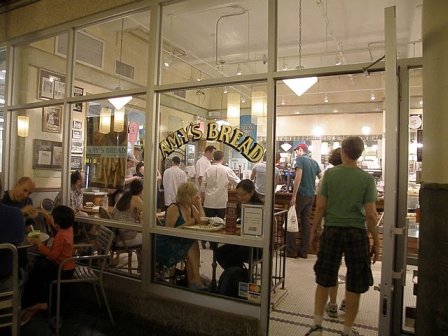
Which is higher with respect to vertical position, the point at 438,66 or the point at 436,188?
the point at 438,66

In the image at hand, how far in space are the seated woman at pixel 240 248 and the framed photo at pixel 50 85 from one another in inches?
130

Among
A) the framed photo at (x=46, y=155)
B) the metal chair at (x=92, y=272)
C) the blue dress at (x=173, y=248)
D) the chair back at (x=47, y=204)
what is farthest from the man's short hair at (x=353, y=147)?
the framed photo at (x=46, y=155)

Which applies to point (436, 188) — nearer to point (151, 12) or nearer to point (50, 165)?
point (151, 12)

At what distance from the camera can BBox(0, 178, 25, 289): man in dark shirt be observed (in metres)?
2.60

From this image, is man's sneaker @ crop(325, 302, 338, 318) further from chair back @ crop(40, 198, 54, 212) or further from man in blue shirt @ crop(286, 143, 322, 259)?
chair back @ crop(40, 198, 54, 212)

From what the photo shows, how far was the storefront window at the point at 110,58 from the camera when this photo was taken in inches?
219

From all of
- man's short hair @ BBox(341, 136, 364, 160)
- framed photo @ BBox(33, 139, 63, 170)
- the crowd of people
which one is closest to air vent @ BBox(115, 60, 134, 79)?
framed photo @ BBox(33, 139, 63, 170)

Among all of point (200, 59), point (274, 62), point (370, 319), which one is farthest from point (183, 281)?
point (200, 59)

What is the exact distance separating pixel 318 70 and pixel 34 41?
3.94 m

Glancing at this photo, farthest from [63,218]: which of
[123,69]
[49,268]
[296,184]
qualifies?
[123,69]

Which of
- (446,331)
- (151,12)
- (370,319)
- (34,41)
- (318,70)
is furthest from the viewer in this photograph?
(34,41)

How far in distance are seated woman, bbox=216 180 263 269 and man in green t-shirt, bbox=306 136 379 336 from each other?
70 centimetres

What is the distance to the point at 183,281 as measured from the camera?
3.50m

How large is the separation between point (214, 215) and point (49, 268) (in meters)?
1.59
